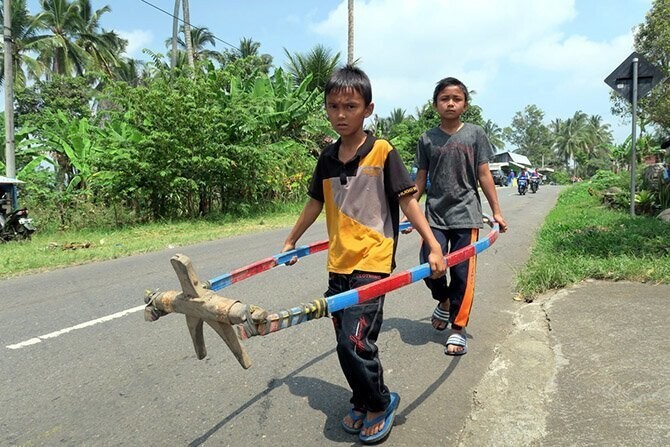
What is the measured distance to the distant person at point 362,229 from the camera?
2.50m

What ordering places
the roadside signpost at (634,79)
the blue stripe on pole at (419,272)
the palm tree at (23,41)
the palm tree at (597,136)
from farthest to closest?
1. the palm tree at (597,136)
2. the palm tree at (23,41)
3. the roadside signpost at (634,79)
4. the blue stripe on pole at (419,272)

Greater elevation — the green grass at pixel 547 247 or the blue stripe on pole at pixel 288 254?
the blue stripe on pole at pixel 288 254

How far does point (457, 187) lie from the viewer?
3.77 meters

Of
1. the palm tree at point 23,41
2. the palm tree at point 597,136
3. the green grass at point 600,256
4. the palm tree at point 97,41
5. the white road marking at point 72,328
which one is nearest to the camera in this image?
the white road marking at point 72,328

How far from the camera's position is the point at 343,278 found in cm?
264

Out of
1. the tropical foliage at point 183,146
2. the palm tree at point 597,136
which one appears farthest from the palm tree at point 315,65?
the palm tree at point 597,136

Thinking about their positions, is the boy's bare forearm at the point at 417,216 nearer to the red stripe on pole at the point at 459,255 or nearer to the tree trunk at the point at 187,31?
the red stripe on pole at the point at 459,255

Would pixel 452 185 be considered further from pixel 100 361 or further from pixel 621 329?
pixel 100 361

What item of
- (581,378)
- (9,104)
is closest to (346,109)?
(581,378)

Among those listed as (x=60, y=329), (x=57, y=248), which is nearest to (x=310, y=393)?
(x=60, y=329)

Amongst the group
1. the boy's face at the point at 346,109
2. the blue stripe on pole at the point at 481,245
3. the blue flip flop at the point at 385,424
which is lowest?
the blue flip flop at the point at 385,424

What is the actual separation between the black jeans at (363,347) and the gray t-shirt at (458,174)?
4.62ft

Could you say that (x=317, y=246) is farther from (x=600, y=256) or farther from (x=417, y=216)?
(x=600, y=256)

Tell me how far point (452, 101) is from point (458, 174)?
1.75 feet
